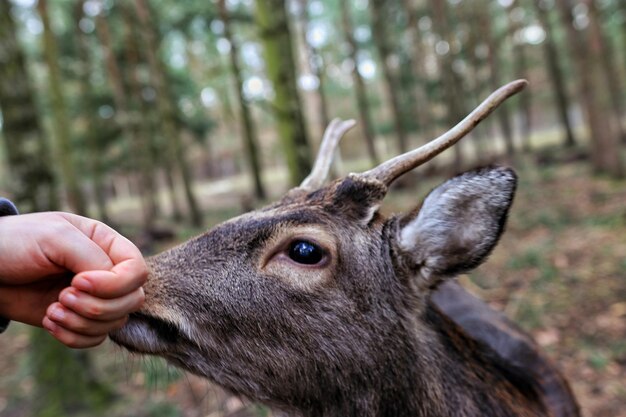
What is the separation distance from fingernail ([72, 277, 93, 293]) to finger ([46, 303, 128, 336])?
110 millimetres

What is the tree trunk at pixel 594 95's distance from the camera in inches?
377

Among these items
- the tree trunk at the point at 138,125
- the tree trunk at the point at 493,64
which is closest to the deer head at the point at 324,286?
the tree trunk at the point at 138,125

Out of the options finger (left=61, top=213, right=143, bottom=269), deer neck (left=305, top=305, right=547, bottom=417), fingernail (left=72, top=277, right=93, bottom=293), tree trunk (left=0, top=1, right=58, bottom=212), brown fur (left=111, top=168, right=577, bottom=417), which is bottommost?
deer neck (left=305, top=305, right=547, bottom=417)

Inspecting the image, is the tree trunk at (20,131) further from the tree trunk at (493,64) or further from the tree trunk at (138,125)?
the tree trunk at (493,64)

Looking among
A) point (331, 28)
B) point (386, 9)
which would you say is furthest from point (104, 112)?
point (331, 28)

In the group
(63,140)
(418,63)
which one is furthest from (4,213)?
(418,63)

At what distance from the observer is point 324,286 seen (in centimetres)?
191

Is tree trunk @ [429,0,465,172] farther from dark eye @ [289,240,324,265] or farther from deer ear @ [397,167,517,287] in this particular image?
dark eye @ [289,240,324,265]

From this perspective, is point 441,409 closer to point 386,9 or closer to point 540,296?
point 540,296

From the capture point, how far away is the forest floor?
4.13 m

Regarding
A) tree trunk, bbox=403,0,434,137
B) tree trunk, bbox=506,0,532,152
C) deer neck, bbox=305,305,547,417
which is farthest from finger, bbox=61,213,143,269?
tree trunk, bbox=506,0,532,152

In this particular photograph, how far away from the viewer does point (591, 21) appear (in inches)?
369

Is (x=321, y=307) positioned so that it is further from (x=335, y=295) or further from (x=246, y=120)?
(x=246, y=120)

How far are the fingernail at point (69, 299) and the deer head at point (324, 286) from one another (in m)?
0.30
